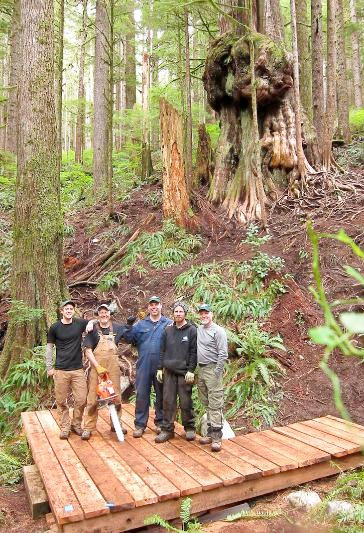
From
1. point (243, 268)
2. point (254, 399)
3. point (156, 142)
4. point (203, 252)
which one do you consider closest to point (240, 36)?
point (203, 252)

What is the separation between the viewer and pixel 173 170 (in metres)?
12.7

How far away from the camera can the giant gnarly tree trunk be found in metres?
9.23

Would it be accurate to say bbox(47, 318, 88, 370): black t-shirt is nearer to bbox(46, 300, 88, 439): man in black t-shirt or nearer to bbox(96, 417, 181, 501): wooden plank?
bbox(46, 300, 88, 439): man in black t-shirt

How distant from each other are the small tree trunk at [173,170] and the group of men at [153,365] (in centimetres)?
618

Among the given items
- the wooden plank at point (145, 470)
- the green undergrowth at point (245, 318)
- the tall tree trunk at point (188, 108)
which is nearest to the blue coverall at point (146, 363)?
the wooden plank at point (145, 470)

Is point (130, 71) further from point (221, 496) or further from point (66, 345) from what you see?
point (221, 496)

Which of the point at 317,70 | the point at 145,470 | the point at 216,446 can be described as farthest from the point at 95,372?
the point at 317,70

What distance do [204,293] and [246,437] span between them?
3.71 metres

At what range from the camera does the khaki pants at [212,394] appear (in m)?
6.12

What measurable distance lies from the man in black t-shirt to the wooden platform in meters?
0.44

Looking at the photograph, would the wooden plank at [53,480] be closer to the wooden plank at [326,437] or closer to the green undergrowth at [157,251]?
the wooden plank at [326,437]

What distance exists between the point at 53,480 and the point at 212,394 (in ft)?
6.82

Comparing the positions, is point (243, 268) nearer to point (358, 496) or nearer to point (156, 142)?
point (358, 496)

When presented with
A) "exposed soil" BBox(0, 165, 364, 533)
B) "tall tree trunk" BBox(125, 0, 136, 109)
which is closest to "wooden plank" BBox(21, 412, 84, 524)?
"exposed soil" BBox(0, 165, 364, 533)
